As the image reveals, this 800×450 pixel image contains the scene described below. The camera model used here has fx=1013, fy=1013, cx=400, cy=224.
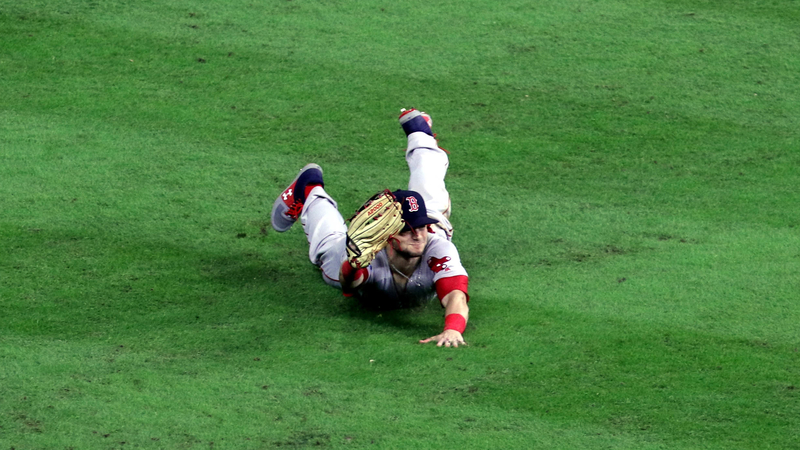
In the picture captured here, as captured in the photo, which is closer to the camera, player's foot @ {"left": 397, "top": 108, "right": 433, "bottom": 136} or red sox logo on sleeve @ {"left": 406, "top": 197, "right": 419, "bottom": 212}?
red sox logo on sleeve @ {"left": 406, "top": 197, "right": 419, "bottom": 212}

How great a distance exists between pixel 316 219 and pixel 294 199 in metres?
0.26

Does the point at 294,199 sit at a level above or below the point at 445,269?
above

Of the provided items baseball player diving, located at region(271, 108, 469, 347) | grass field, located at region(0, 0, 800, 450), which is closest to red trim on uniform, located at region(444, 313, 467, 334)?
baseball player diving, located at region(271, 108, 469, 347)

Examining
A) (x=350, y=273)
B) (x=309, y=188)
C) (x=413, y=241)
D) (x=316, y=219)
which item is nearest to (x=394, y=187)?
(x=309, y=188)

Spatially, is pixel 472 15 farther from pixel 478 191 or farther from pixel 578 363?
pixel 578 363

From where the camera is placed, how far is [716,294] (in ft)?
17.2

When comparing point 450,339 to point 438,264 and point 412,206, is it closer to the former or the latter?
point 438,264

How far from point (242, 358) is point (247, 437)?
70cm

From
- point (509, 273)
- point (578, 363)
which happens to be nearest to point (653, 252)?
point (509, 273)

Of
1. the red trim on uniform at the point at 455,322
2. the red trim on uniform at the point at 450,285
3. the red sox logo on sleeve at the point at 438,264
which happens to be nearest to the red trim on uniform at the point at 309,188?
the red sox logo on sleeve at the point at 438,264

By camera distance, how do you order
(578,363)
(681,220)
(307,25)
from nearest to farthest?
(578,363), (681,220), (307,25)

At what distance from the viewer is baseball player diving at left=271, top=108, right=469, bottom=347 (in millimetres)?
4793

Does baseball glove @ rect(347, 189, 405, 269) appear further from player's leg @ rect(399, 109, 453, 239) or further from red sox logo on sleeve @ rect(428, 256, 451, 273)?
player's leg @ rect(399, 109, 453, 239)

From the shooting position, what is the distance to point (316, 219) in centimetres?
554
